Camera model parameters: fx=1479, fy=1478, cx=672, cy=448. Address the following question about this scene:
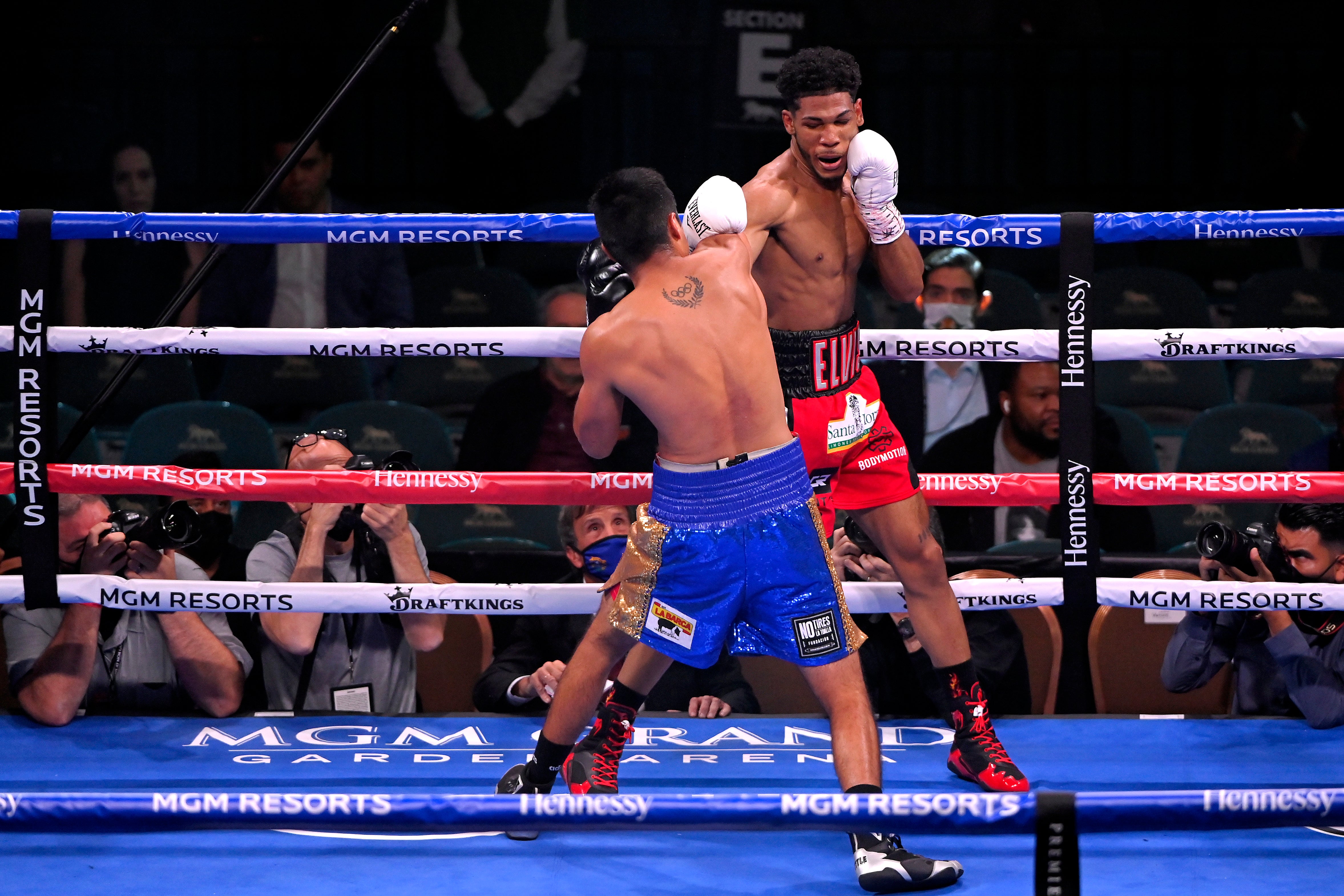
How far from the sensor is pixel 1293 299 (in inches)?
245

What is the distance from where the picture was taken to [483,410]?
5.32m

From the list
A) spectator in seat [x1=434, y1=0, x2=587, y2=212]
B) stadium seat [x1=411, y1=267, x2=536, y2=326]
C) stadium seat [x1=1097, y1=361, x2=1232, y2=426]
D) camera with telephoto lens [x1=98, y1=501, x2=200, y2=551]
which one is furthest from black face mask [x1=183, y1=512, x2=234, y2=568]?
stadium seat [x1=1097, y1=361, x2=1232, y2=426]

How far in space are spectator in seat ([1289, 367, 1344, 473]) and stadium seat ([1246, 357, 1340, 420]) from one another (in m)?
0.89

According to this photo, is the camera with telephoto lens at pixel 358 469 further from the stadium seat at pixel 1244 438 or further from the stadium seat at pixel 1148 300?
the stadium seat at pixel 1148 300

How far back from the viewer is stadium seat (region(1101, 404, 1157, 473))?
515cm

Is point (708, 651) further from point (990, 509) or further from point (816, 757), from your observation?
point (990, 509)

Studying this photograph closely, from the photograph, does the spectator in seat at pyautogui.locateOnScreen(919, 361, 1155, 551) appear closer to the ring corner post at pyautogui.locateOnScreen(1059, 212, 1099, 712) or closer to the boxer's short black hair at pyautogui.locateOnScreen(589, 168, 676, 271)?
the ring corner post at pyautogui.locateOnScreen(1059, 212, 1099, 712)

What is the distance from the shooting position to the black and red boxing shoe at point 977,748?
10.1ft

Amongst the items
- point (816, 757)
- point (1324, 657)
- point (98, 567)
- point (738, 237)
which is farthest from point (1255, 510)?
point (98, 567)

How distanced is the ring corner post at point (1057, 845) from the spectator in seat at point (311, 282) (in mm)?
4666

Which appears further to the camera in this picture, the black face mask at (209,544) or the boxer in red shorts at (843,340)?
the black face mask at (209,544)

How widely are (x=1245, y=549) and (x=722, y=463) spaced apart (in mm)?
1313

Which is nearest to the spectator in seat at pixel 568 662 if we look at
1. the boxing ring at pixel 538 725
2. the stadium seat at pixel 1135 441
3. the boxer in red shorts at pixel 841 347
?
the boxing ring at pixel 538 725

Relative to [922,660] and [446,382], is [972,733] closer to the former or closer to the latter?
[922,660]
